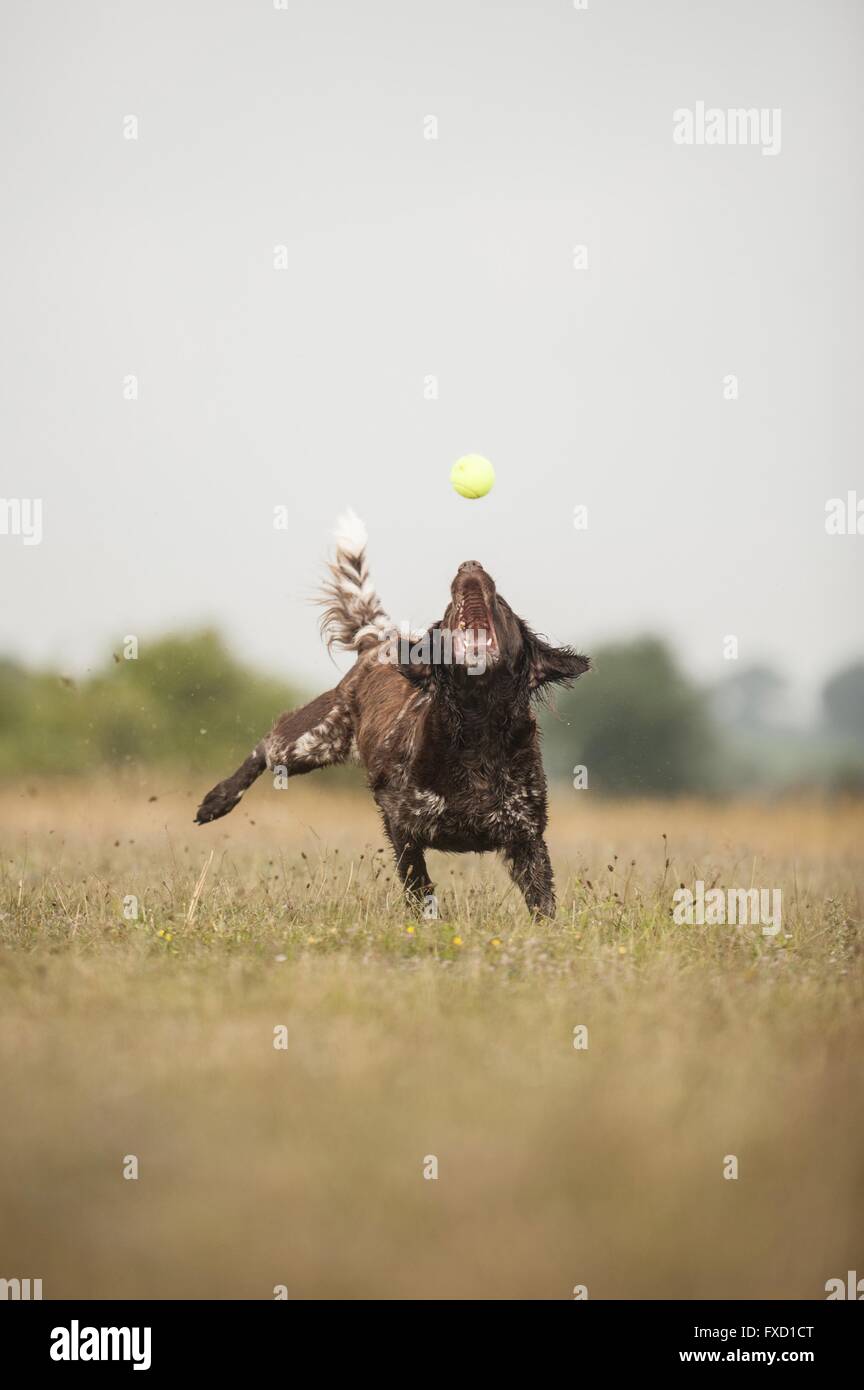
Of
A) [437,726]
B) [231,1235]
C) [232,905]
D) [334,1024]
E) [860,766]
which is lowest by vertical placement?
[231,1235]

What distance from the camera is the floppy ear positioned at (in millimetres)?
9305

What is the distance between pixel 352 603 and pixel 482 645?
3.54 metres

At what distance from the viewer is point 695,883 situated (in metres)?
9.91

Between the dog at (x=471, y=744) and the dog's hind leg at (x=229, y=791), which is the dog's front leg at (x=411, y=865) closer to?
the dog at (x=471, y=744)

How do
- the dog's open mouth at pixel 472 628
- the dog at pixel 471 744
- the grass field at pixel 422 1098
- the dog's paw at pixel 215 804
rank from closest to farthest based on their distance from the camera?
the grass field at pixel 422 1098 < the dog's open mouth at pixel 472 628 < the dog at pixel 471 744 < the dog's paw at pixel 215 804

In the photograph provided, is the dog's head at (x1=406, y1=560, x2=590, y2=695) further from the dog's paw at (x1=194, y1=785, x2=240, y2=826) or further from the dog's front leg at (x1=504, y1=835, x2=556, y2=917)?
the dog's paw at (x1=194, y1=785, x2=240, y2=826)

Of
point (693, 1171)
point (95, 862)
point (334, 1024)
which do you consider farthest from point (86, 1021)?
point (95, 862)

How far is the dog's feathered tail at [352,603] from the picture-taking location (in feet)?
39.2

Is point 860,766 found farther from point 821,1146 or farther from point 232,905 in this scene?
point 821,1146

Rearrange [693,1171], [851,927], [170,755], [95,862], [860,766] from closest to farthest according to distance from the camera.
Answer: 1. [693,1171]
2. [851,927]
3. [95,862]
4. [170,755]
5. [860,766]

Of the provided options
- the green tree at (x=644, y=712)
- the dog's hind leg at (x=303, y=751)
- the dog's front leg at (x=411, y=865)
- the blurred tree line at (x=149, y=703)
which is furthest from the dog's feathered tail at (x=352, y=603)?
the blurred tree line at (x=149, y=703)

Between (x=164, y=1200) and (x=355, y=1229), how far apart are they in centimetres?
68

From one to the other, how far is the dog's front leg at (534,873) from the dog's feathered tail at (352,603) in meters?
3.16

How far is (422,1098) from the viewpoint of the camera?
5.15 m
